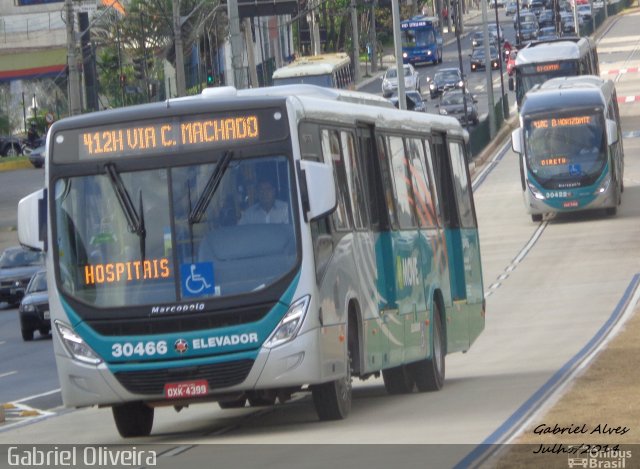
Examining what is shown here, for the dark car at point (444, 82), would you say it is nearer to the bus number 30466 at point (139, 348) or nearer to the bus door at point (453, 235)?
the bus door at point (453, 235)

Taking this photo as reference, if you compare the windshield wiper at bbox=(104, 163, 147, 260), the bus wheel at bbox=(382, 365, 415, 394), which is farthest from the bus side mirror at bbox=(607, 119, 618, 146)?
the windshield wiper at bbox=(104, 163, 147, 260)

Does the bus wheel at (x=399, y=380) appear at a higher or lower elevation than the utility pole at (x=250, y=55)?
higher

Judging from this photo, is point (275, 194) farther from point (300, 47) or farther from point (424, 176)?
point (300, 47)

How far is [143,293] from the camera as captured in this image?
1372 cm

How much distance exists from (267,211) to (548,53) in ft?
159

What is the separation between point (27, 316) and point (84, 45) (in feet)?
101

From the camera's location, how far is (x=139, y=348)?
13.7 m

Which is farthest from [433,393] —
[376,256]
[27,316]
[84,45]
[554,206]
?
[84,45]

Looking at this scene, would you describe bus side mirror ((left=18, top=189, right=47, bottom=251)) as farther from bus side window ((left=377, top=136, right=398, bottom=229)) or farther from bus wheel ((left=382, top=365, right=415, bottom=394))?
bus wheel ((left=382, top=365, right=415, bottom=394))

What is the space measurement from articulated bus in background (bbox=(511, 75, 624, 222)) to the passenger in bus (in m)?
32.0

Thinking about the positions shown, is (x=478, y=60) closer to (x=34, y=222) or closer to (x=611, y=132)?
(x=611, y=132)

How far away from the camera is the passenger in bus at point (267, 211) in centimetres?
1374

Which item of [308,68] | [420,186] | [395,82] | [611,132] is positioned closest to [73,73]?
[611,132]

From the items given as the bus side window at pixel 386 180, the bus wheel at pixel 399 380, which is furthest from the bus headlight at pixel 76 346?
the bus wheel at pixel 399 380
